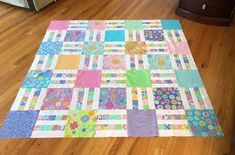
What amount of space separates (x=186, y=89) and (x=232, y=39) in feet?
2.90

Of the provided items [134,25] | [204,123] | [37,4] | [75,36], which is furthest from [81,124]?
[37,4]

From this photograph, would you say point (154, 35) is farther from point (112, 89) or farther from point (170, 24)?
point (112, 89)

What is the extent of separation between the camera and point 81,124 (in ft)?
4.60

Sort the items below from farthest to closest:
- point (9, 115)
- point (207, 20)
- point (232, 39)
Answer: point (207, 20), point (232, 39), point (9, 115)

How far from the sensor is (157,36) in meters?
2.11

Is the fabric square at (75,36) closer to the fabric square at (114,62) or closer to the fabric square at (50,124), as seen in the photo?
the fabric square at (114,62)

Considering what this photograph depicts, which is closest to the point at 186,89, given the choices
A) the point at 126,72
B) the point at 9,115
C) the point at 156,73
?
the point at 156,73

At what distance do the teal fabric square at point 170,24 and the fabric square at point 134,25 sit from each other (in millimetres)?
231

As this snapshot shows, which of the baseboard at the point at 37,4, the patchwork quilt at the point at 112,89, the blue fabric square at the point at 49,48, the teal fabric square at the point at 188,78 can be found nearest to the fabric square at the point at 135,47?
the patchwork quilt at the point at 112,89

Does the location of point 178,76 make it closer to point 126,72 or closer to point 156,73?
point 156,73

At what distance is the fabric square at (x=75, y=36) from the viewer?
2089mm

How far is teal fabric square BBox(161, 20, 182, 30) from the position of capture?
223cm

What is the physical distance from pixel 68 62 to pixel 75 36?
1.27 ft

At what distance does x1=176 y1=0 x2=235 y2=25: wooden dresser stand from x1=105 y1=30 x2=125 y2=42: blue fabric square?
0.73 meters
